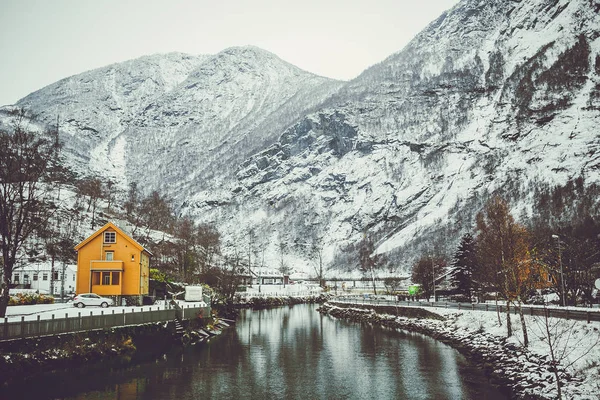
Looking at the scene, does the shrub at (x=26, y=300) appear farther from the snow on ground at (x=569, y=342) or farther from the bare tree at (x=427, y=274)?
the bare tree at (x=427, y=274)

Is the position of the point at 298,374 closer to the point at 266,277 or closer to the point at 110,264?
the point at 110,264

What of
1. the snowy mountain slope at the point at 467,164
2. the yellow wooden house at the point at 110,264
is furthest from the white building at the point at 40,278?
the snowy mountain slope at the point at 467,164

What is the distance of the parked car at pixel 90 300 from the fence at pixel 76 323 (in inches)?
272

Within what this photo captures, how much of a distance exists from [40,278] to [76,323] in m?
53.4

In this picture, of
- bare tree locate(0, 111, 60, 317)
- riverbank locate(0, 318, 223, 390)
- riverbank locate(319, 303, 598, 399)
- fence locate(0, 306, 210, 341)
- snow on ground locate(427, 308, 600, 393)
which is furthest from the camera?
bare tree locate(0, 111, 60, 317)

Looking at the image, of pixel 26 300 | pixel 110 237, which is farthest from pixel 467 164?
pixel 26 300

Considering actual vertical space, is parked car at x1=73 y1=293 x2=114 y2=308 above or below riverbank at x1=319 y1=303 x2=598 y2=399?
above

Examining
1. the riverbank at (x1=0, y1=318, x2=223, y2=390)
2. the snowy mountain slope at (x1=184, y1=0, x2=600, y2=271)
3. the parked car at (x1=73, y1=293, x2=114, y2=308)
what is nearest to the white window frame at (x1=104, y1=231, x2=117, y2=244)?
the parked car at (x1=73, y1=293, x2=114, y2=308)

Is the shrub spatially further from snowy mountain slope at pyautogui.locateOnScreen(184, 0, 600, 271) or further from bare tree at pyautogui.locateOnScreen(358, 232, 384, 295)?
snowy mountain slope at pyautogui.locateOnScreen(184, 0, 600, 271)

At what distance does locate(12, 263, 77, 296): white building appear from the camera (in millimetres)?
75750

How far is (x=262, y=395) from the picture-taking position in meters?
26.2

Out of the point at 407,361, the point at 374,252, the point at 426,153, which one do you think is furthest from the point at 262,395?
the point at 426,153

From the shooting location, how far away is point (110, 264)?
50844 mm

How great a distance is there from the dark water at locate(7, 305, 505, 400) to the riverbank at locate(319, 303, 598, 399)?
4.21 feet
